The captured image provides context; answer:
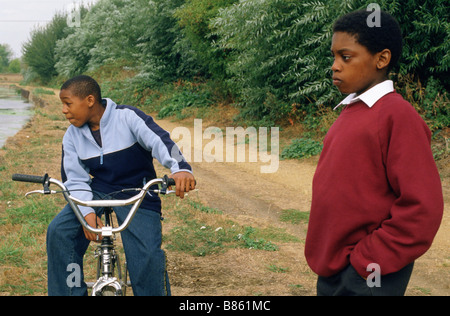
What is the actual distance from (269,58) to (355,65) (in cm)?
1102

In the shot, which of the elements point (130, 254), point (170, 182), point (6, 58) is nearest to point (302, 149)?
point (130, 254)

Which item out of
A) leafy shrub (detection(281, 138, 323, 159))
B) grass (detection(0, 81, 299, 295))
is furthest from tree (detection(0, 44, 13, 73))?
grass (detection(0, 81, 299, 295))

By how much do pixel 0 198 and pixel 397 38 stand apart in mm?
6795

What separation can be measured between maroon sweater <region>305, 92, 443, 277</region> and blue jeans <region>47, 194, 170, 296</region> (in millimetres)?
1100

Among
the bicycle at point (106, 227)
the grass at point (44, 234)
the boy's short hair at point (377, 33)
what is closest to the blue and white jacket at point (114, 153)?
the bicycle at point (106, 227)

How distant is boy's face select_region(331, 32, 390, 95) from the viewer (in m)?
2.05

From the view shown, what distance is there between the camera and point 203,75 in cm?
2227

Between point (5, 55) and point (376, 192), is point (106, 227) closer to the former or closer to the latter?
point (376, 192)

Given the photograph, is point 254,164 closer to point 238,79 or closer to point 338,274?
point 238,79

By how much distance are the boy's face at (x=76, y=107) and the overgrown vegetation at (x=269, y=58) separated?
752 centimetres

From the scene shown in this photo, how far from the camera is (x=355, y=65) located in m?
2.06

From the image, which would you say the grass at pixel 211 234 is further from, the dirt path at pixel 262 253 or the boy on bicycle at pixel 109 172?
the boy on bicycle at pixel 109 172

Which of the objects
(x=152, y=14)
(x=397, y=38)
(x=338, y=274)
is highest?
(x=152, y=14)
